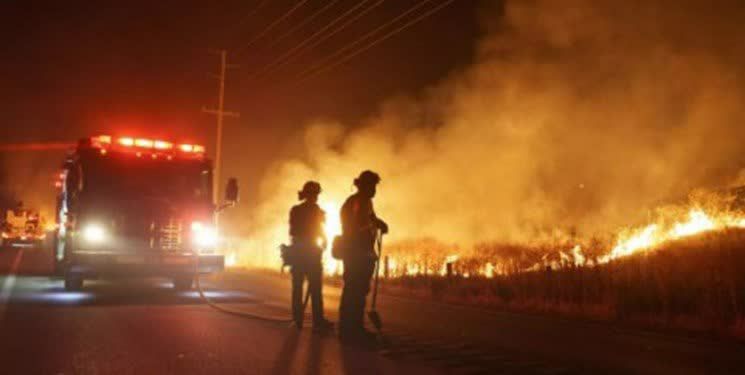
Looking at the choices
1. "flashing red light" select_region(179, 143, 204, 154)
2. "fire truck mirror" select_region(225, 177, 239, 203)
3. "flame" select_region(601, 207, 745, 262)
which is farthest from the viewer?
"flame" select_region(601, 207, 745, 262)

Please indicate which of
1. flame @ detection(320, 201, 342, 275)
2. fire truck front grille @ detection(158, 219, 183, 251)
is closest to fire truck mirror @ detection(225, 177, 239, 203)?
fire truck front grille @ detection(158, 219, 183, 251)

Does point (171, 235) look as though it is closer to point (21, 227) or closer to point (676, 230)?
point (676, 230)

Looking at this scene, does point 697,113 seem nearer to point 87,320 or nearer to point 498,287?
point 498,287

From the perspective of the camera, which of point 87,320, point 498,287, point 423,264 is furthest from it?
point 423,264

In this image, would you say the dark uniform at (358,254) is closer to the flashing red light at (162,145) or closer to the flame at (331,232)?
the flashing red light at (162,145)

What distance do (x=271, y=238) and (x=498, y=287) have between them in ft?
45.1

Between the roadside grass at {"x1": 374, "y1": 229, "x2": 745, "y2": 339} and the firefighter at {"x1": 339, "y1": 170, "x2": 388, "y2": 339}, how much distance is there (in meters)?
4.63

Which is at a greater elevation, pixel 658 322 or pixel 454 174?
pixel 454 174

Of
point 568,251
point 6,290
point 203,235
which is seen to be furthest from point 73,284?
point 568,251

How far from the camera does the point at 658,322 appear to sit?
10219mm

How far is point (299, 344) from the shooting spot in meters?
7.37

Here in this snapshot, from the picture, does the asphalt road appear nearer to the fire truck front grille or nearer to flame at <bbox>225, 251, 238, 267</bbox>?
the fire truck front grille

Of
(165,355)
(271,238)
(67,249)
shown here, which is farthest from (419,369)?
(271,238)

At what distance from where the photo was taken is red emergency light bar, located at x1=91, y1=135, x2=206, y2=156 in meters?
12.4
